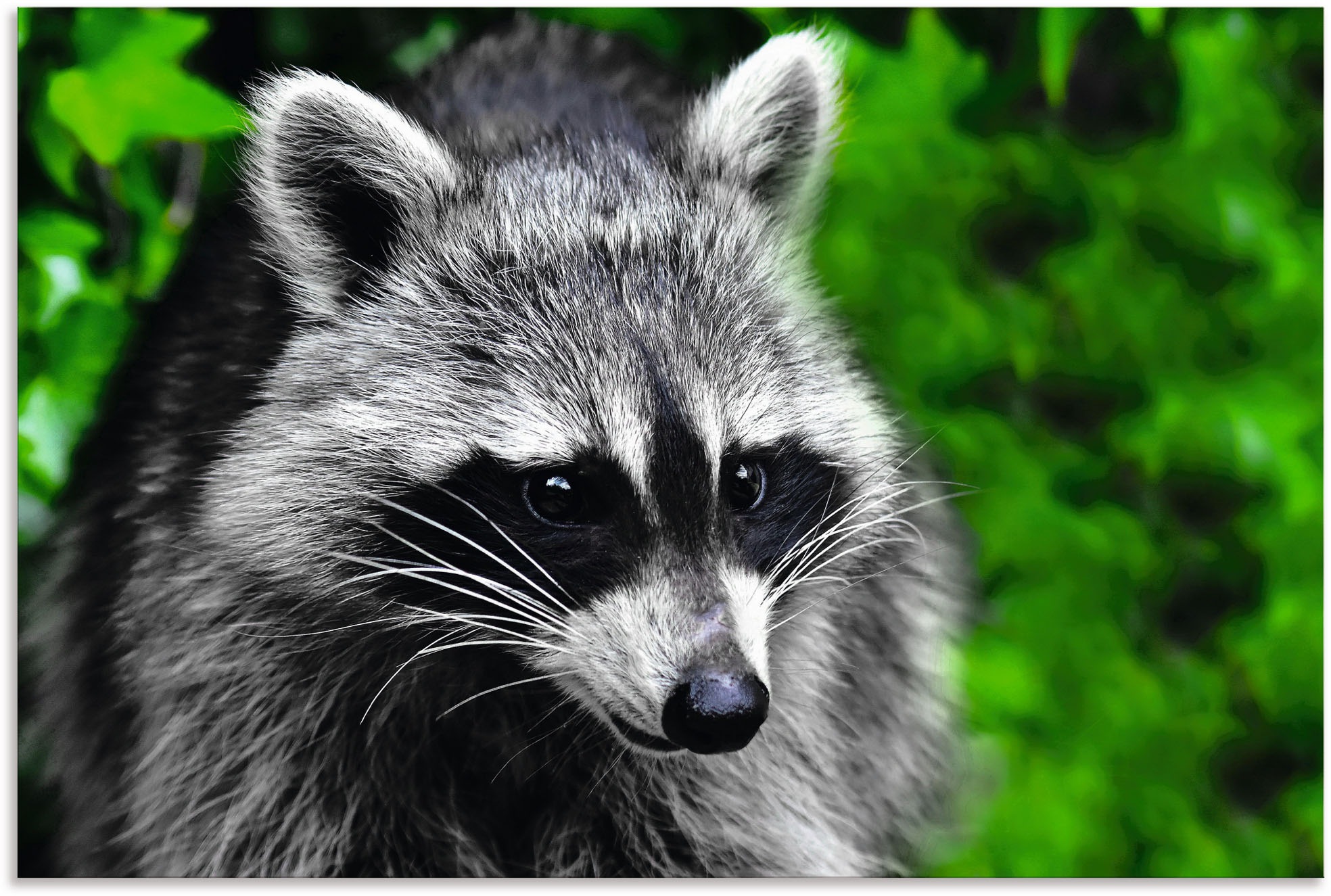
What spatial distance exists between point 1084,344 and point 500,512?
5.79 feet

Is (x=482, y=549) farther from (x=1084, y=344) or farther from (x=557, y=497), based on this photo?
(x=1084, y=344)

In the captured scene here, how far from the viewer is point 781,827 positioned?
6.98 ft

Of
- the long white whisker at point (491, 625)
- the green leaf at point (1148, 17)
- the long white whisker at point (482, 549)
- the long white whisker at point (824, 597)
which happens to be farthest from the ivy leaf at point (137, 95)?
the green leaf at point (1148, 17)

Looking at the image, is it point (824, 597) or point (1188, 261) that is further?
point (1188, 261)

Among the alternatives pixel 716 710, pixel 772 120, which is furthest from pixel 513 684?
pixel 772 120

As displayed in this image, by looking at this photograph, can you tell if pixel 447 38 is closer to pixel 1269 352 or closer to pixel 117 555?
pixel 117 555

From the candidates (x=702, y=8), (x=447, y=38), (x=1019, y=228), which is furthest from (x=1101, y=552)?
(x=447, y=38)

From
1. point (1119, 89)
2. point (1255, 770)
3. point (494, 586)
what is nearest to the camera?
point (494, 586)

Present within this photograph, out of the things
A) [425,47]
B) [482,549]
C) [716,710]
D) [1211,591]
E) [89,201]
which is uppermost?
[425,47]

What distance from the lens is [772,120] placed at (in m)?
1.90

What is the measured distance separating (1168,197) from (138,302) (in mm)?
2064

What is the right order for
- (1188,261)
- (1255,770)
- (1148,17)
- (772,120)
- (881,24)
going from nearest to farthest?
(772,120) → (1148,17) → (881,24) → (1188,261) → (1255,770)

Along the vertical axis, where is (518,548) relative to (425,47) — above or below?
below

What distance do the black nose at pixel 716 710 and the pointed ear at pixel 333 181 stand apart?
695 millimetres
